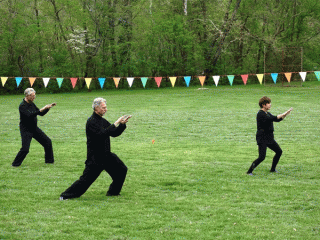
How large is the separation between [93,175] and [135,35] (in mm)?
38722

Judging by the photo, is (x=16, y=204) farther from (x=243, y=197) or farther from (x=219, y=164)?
(x=219, y=164)

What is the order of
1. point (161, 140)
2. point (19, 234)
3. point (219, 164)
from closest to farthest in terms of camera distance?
point (19, 234) < point (219, 164) < point (161, 140)

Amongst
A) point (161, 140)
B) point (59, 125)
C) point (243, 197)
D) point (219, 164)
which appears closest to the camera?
point (243, 197)

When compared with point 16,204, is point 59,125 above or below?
below

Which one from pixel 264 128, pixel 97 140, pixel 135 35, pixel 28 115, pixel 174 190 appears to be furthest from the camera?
pixel 135 35

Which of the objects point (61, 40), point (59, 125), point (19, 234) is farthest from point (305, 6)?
point (19, 234)

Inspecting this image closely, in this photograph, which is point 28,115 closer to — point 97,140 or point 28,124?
point 28,124

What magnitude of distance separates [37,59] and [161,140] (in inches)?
1288

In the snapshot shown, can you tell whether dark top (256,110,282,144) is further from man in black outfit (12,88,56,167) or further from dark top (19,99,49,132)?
dark top (19,99,49,132)

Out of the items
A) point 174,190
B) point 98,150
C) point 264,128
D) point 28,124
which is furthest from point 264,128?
point 28,124

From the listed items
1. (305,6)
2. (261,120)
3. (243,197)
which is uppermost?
(305,6)

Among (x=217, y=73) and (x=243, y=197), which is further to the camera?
(x=217, y=73)

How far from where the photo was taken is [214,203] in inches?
256

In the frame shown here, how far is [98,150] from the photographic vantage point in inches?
251
